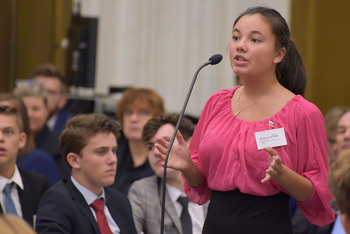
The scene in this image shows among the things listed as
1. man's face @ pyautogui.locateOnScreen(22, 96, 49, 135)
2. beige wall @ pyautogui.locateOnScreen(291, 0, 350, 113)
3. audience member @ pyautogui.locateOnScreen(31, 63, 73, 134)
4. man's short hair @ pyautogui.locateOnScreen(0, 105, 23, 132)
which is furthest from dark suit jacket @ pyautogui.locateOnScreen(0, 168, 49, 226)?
beige wall @ pyautogui.locateOnScreen(291, 0, 350, 113)

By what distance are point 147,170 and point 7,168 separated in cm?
116

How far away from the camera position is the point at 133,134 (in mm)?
4797

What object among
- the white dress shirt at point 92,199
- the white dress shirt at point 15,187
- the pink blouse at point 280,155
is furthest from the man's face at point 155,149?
the pink blouse at point 280,155

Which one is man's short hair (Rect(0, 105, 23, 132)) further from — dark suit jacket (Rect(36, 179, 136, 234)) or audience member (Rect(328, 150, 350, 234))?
audience member (Rect(328, 150, 350, 234))

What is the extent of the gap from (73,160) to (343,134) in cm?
167

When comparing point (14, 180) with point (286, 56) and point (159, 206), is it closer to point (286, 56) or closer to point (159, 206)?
point (159, 206)

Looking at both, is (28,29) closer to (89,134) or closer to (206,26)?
(206,26)

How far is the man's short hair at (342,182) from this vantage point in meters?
1.80

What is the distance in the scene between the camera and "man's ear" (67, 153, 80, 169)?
329cm

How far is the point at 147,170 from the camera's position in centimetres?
448

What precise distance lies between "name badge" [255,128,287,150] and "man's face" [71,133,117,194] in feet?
3.68

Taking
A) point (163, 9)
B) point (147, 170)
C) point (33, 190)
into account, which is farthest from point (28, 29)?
point (33, 190)

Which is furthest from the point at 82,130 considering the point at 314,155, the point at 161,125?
the point at 314,155

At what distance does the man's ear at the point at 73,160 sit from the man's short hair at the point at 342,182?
166 centimetres
